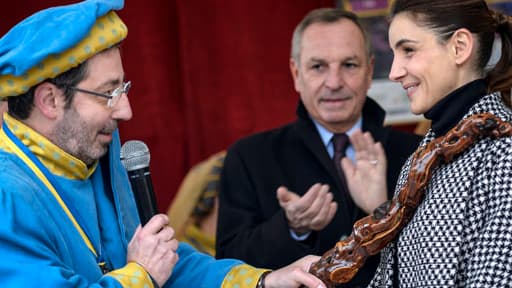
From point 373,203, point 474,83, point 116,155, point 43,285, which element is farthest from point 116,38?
point 373,203

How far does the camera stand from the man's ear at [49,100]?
240 cm

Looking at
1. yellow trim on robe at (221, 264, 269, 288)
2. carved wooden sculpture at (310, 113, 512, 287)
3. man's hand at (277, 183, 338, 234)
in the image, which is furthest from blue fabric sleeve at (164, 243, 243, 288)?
carved wooden sculpture at (310, 113, 512, 287)

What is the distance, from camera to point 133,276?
2314 mm

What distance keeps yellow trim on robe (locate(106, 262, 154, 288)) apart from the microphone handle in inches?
5.5

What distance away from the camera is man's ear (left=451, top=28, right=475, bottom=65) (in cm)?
228

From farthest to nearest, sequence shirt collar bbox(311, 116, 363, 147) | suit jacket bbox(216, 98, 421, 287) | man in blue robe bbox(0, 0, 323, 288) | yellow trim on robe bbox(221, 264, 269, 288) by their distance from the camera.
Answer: shirt collar bbox(311, 116, 363, 147)
suit jacket bbox(216, 98, 421, 287)
yellow trim on robe bbox(221, 264, 269, 288)
man in blue robe bbox(0, 0, 323, 288)

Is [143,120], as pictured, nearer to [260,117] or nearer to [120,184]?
[260,117]

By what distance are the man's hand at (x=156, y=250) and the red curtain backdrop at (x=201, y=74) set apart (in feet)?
6.70

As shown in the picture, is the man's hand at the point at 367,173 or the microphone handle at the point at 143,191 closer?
the microphone handle at the point at 143,191

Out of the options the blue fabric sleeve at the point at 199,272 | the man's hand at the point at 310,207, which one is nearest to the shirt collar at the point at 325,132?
the man's hand at the point at 310,207

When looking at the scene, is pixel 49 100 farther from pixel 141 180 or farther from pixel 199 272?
pixel 199 272

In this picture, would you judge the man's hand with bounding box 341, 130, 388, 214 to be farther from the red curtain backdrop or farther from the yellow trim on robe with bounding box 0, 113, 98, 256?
the red curtain backdrop

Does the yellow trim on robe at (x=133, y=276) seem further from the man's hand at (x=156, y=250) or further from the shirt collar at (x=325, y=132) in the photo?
the shirt collar at (x=325, y=132)

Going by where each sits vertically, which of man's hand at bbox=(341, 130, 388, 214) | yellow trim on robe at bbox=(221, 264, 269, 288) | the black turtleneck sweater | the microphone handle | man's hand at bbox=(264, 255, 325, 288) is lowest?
yellow trim on robe at bbox=(221, 264, 269, 288)
